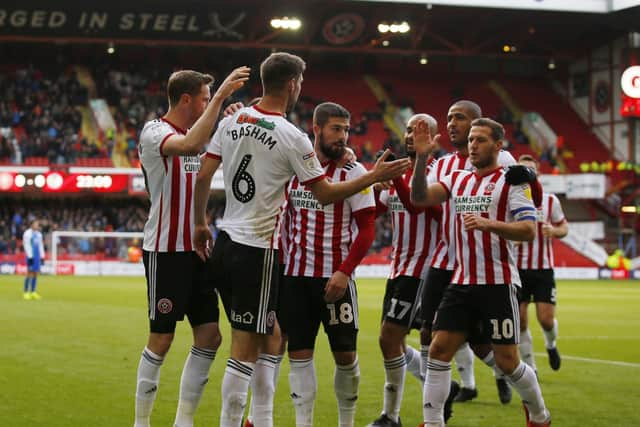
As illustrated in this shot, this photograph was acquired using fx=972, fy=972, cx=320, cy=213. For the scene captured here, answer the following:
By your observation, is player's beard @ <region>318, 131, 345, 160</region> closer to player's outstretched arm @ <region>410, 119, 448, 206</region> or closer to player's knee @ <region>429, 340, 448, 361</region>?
player's outstretched arm @ <region>410, 119, 448, 206</region>

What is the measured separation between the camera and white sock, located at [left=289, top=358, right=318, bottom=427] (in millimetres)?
6414

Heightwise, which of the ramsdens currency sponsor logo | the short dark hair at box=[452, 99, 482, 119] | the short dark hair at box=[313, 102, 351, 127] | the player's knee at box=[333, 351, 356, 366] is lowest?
the player's knee at box=[333, 351, 356, 366]

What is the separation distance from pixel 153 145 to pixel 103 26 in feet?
130

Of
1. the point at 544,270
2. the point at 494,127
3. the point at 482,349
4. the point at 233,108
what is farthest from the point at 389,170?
the point at 544,270

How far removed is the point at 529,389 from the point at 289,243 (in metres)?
1.97

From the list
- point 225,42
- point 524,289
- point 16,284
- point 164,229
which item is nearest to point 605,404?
point 524,289

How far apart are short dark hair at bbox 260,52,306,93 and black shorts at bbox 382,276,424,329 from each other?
8.36ft

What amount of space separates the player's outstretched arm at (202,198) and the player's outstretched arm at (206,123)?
11cm

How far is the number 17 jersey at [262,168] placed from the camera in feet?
18.8

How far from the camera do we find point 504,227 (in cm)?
648

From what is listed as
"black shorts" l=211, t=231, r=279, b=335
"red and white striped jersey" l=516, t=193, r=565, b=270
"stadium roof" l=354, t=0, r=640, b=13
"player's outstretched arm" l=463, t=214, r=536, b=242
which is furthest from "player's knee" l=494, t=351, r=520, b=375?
"stadium roof" l=354, t=0, r=640, b=13

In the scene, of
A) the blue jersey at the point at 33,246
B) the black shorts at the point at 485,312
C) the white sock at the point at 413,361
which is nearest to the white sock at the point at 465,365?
the white sock at the point at 413,361

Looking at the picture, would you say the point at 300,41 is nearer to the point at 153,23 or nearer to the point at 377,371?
the point at 153,23

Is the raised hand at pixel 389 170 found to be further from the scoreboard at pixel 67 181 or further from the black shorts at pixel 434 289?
the scoreboard at pixel 67 181
